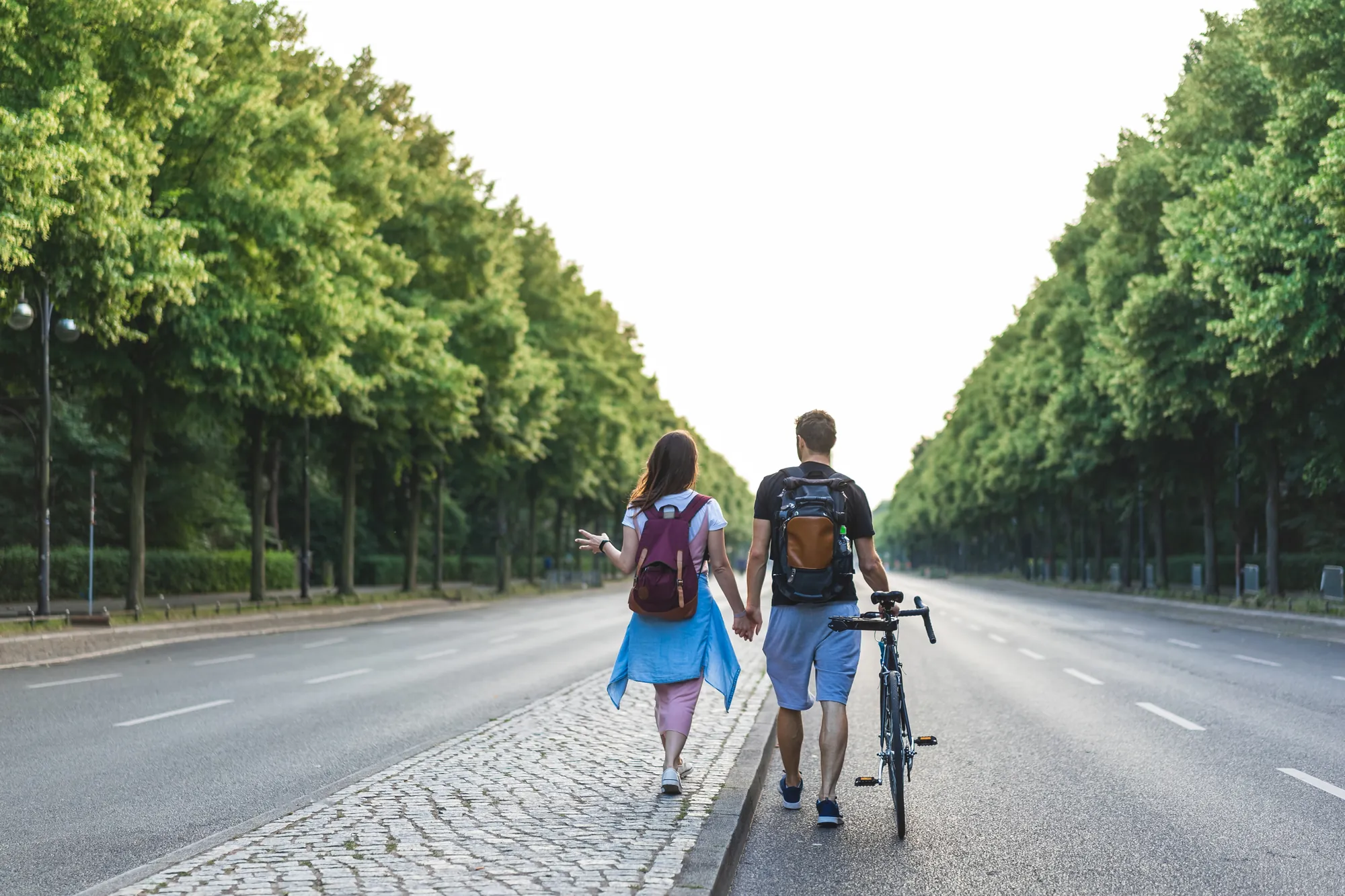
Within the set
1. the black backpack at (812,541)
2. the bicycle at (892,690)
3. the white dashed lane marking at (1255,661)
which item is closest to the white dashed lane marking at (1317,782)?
the bicycle at (892,690)

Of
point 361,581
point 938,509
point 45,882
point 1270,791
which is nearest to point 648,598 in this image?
point 45,882

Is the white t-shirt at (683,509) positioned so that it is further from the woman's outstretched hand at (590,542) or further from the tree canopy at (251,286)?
the tree canopy at (251,286)

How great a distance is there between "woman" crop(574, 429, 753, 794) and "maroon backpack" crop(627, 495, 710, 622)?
0.15ft

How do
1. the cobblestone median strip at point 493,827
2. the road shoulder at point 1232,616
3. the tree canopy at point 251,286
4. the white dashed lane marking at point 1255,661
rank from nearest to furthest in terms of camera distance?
the cobblestone median strip at point 493,827 → the white dashed lane marking at point 1255,661 → the tree canopy at point 251,286 → the road shoulder at point 1232,616

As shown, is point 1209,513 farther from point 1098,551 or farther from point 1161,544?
point 1098,551

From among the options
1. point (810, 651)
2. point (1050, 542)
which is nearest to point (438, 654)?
point (810, 651)

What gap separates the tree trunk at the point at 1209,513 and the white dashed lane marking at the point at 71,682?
30599 mm

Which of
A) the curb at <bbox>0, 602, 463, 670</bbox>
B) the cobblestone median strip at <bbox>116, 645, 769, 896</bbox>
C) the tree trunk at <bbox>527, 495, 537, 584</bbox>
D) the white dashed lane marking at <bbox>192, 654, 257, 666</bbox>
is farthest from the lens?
the tree trunk at <bbox>527, 495, 537, 584</bbox>

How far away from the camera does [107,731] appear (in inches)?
437

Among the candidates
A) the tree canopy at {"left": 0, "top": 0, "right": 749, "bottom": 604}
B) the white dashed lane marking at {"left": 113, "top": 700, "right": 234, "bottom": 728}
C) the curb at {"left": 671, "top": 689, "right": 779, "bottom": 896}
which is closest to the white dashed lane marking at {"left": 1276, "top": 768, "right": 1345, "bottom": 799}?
the curb at {"left": 671, "top": 689, "right": 779, "bottom": 896}

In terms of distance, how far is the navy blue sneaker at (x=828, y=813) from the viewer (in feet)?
22.8

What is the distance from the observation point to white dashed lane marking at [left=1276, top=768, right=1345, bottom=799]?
8023mm

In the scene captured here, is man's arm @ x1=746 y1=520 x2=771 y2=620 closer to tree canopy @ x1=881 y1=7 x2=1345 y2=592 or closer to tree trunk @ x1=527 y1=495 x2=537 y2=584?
tree canopy @ x1=881 y1=7 x2=1345 y2=592

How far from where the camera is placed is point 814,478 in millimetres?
6934
